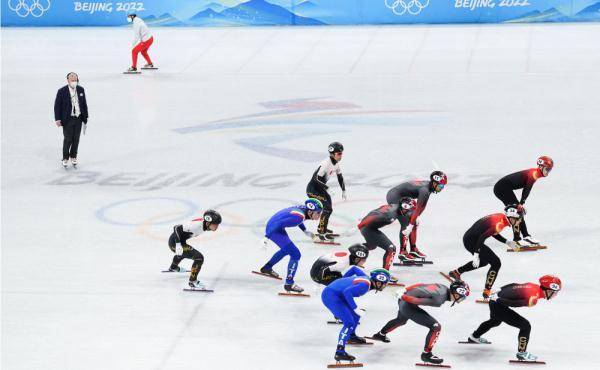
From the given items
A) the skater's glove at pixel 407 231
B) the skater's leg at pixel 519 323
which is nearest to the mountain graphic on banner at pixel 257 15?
the skater's glove at pixel 407 231

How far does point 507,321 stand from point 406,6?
24.0m

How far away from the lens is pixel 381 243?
45.3 feet

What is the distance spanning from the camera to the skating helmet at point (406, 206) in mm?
13766

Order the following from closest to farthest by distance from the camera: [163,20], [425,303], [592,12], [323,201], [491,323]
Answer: [425,303] → [491,323] → [323,201] → [592,12] → [163,20]

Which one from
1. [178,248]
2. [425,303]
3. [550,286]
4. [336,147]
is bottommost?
[178,248]

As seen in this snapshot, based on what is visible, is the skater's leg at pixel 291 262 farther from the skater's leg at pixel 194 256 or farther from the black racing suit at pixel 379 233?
the skater's leg at pixel 194 256

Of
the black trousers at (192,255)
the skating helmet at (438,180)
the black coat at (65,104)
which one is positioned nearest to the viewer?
the black trousers at (192,255)

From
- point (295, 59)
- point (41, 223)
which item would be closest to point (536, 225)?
point (41, 223)

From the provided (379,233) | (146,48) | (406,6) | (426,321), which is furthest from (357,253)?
(406,6)

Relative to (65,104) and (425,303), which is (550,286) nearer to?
(425,303)

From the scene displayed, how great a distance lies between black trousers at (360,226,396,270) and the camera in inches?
542

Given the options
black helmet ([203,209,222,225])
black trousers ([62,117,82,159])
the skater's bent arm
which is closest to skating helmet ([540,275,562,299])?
the skater's bent arm

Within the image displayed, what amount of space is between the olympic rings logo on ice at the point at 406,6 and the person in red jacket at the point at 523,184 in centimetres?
1944

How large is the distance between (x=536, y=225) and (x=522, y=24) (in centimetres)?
1851
